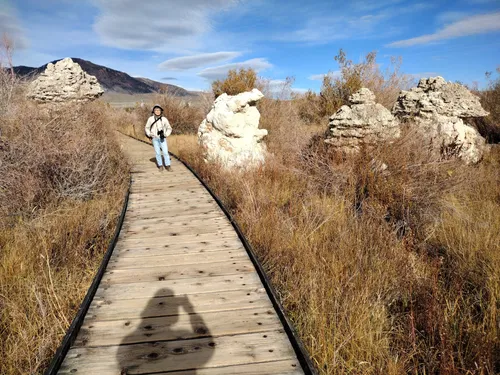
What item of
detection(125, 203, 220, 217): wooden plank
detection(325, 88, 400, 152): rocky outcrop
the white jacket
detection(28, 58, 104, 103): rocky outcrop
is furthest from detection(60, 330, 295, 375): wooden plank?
→ detection(28, 58, 104, 103): rocky outcrop

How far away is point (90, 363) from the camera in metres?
2.24

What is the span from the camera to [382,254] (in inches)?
146

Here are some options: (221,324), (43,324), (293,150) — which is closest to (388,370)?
(221,324)

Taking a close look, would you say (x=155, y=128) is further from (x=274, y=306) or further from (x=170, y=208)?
(x=274, y=306)

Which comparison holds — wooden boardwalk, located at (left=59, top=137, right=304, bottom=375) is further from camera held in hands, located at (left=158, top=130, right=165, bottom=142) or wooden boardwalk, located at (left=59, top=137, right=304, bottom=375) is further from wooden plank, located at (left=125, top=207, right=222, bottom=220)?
camera held in hands, located at (left=158, top=130, right=165, bottom=142)

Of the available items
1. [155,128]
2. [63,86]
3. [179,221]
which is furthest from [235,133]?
[63,86]

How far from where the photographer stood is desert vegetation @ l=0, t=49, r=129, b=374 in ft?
8.81

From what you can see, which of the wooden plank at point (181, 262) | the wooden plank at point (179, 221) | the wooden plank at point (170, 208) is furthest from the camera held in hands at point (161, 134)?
the wooden plank at point (181, 262)

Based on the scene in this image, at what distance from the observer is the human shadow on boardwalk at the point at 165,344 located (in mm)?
2217

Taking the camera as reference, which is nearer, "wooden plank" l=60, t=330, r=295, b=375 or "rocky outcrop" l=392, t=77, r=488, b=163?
"wooden plank" l=60, t=330, r=295, b=375

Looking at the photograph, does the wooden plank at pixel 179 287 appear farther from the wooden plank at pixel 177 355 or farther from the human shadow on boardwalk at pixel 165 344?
the wooden plank at pixel 177 355

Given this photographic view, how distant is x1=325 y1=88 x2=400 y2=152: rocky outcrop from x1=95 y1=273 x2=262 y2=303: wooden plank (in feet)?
14.0

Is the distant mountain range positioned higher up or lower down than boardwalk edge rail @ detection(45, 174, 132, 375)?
higher up

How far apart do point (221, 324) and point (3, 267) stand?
8.45 feet
